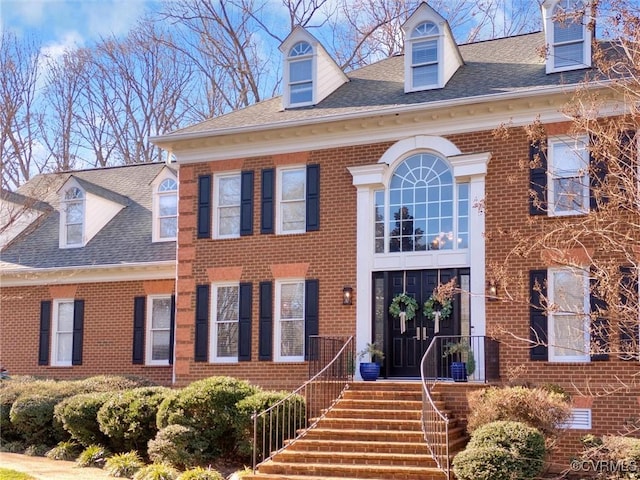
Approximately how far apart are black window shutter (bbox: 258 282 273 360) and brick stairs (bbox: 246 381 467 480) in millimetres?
2885

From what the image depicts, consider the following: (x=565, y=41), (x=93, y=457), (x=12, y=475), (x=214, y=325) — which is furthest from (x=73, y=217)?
(x=565, y=41)

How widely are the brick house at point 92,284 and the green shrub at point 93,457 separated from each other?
4.47m

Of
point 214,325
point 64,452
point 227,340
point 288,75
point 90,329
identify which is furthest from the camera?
point 90,329

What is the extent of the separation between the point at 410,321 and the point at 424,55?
5.53 m

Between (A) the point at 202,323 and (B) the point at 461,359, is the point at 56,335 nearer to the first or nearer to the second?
(A) the point at 202,323

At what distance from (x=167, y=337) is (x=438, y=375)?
724cm

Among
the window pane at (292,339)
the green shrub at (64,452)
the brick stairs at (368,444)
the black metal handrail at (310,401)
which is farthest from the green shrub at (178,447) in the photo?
the window pane at (292,339)

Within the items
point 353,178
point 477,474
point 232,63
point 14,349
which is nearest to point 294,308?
point 353,178

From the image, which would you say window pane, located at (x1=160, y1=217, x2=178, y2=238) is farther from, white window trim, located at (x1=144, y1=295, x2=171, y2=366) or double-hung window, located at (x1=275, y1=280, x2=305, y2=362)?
double-hung window, located at (x1=275, y1=280, x2=305, y2=362)

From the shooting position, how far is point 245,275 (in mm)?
19094

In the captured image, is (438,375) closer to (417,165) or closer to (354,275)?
(354,275)

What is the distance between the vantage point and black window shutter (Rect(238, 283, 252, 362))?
18.9 metres

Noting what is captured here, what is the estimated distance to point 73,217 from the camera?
24.3 metres

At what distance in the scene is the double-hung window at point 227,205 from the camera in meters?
19.5
